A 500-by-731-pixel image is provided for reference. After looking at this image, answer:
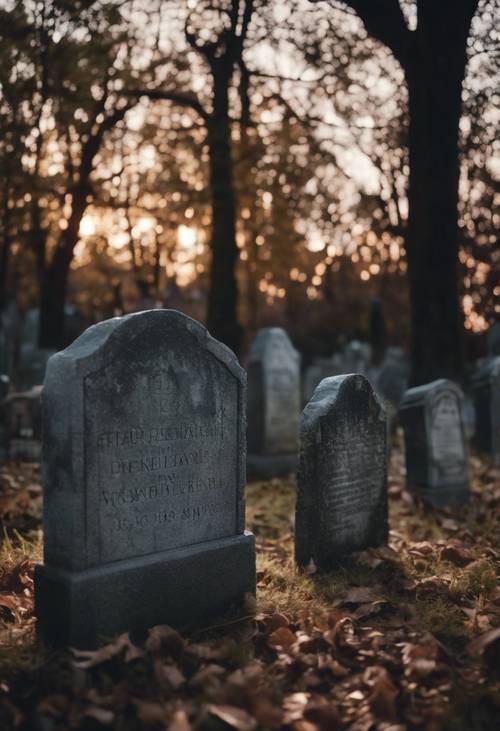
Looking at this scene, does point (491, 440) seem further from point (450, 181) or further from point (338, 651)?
point (338, 651)

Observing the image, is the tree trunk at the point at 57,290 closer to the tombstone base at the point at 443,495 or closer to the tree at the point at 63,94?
the tree at the point at 63,94

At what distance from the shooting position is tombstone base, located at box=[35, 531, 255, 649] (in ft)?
13.1

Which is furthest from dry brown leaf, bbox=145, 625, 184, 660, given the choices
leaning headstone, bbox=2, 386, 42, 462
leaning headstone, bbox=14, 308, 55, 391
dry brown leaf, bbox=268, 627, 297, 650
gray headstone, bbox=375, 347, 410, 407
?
gray headstone, bbox=375, 347, 410, 407

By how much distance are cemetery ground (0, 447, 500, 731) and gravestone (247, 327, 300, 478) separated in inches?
190

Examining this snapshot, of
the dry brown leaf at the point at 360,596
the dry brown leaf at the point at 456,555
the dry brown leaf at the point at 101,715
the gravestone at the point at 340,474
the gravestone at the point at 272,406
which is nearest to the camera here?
the dry brown leaf at the point at 101,715

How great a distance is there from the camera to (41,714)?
328 cm

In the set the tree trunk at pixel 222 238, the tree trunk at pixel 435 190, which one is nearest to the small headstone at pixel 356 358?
the tree trunk at pixel 222 238

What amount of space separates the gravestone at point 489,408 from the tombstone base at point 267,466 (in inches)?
135

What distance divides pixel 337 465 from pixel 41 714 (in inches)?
126

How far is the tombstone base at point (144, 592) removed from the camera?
400 cm

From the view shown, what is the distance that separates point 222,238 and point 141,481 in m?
8.94

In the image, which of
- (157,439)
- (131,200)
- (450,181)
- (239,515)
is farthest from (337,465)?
(131,200)

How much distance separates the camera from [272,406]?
35.5 ft

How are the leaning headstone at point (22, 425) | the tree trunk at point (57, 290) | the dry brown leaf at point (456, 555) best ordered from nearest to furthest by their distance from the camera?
1. the dry brown leaf at point (456, 555)
2. the leaning headstone at point (22, 425)
3. the tree trunk at point (57, 290)
